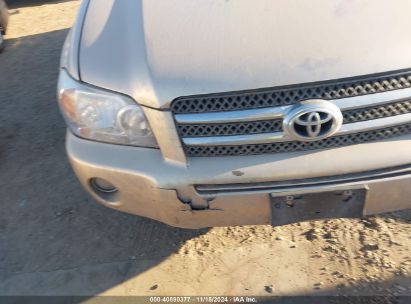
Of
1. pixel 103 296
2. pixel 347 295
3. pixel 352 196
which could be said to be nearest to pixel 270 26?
pixel 352 196

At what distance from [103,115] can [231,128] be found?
60 cm

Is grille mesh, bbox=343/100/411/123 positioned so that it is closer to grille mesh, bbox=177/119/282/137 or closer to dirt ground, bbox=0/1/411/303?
grille mesh, bbox=177/119/282/137

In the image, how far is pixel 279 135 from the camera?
204cm

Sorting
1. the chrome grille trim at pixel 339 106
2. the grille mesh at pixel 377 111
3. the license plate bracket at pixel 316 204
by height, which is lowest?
the license plate bracket at pixel 316 204

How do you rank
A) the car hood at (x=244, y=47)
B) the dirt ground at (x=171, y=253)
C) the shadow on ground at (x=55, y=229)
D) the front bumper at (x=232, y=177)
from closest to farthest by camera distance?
the car hood at (x=244, y=47) → the front bumper at (x=232, y=177) → the dirt ground at (x=171, y=253) → the shadow on ground at (x=55, y=229)

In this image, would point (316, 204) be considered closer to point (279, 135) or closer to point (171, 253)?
point (279, 135)

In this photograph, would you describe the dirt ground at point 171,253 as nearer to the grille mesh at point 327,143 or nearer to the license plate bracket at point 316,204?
the license plate bracket at point 316,204

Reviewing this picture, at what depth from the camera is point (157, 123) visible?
6.83 feet

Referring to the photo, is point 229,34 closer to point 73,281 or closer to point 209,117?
point 209,117

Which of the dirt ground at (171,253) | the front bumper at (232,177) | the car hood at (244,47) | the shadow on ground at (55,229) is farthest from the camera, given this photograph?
the shadow on ground at (55,229)

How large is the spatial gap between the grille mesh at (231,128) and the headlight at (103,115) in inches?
6.8

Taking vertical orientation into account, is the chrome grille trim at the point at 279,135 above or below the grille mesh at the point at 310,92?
below

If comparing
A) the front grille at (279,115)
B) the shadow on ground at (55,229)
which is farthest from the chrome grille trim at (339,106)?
the shadow on ground at (55,229)

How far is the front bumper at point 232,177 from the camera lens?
2.06 metres
